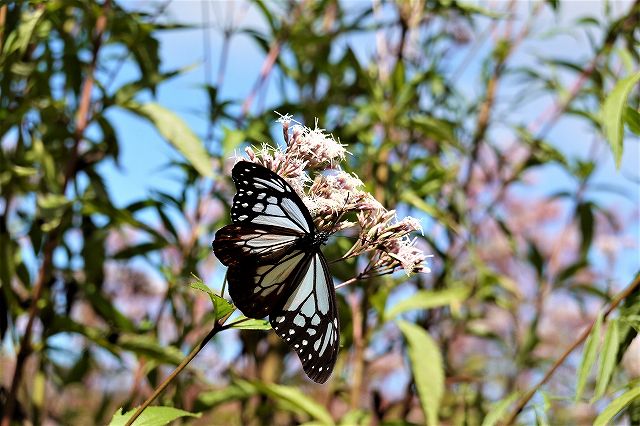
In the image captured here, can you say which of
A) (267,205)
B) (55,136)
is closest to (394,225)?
(267,205)

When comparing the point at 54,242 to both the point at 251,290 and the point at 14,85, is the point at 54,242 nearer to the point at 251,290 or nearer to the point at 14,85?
the point at 14,85

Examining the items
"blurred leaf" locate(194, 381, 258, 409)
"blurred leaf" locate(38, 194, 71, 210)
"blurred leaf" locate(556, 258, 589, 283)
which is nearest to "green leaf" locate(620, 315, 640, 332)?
"blurred leaf" locate(194, 381, 258, 409)

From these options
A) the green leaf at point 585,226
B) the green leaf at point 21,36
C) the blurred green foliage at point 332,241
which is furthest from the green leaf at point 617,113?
the green leaf at point 585,226

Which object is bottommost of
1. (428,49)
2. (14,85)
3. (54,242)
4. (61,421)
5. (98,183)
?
(61,421)

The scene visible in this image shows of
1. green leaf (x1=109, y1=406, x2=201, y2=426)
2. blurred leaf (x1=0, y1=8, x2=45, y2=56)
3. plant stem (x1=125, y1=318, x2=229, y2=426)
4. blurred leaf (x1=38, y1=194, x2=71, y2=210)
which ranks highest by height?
blurred leaf (x1=0, y1=8, x2=45, y2=56)

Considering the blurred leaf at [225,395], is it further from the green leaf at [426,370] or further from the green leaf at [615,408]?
the green leaf at [615,408]

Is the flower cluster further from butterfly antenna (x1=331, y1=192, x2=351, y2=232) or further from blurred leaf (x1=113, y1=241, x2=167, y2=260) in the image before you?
blurred leaf (x1=113, y1=241, x2=167, y2=260)
